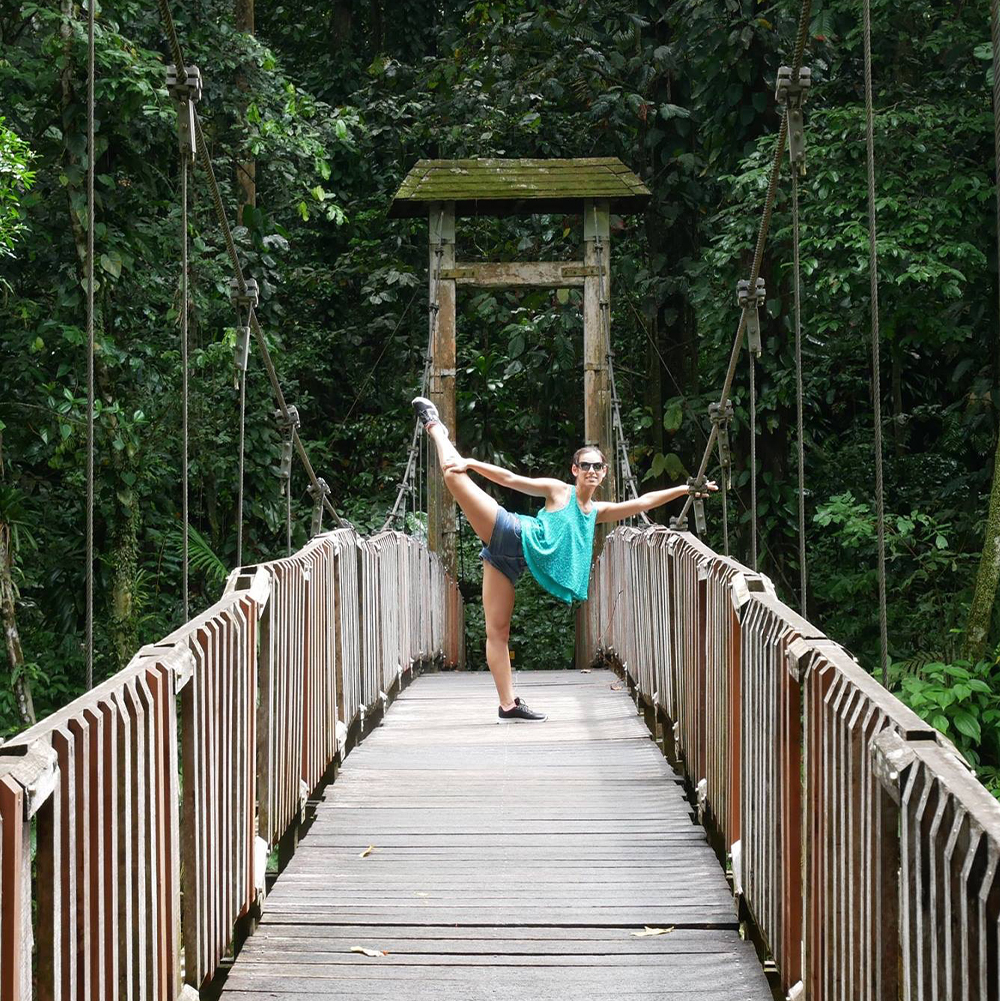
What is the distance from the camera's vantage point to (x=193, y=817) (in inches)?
79.7

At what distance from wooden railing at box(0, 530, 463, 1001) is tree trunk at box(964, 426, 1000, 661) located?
276cm

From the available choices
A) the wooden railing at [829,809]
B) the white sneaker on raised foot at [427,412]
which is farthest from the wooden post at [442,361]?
the wooden railing at [829,809]

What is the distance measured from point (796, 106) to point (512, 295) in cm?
932

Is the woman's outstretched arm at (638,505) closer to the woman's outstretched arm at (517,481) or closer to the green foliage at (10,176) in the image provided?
the woman's outstretched arm at (517,481)

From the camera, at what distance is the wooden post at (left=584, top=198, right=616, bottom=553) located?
8648mm

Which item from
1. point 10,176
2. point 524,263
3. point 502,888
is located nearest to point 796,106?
point 502,888

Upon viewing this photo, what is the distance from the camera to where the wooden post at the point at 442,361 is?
28.7 ft

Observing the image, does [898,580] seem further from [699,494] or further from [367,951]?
[367,951]

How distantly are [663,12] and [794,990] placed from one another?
28.0 ft

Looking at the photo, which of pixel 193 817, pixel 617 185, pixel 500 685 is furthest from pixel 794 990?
pixel 617 185

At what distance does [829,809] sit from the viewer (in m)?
1.75

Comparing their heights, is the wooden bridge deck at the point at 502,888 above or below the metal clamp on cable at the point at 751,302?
below

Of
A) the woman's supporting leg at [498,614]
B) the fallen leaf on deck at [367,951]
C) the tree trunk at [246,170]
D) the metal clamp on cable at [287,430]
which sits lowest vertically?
the fallen leaf on deck at [367,951]

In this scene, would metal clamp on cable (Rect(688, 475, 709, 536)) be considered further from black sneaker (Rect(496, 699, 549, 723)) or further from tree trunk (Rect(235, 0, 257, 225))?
tree trunk (Rect(235, 0, 257, 225))
